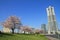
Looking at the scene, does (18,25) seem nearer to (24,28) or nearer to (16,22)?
(16,22)

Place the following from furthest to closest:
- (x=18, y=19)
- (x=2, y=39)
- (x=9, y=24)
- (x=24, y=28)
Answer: (x=24, y=28) → (x=18, y=19) → (x=9, y=24) → (x=2, y=39)

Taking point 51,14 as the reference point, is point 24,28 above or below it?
below

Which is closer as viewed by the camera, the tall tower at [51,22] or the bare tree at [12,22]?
the bare tree at [12,22]

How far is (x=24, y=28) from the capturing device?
86.4 meters

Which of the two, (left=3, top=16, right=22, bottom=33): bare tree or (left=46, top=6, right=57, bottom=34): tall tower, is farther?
(left=46, top=6, right=57, bottom=34): tall tower

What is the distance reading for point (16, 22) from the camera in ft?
224

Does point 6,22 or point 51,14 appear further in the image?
point 51,14

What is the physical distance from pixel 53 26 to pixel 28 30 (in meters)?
62.4

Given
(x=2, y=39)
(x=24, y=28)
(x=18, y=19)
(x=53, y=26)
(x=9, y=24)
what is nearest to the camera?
(x=2, y=39)

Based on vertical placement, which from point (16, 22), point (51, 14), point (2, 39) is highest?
point (51, 14)

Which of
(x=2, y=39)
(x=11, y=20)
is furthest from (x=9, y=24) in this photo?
(x=2, y=39)

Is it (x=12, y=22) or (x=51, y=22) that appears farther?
(x=51, y=22)

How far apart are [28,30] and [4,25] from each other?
69.5 ft

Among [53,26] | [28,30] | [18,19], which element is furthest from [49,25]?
[18,19]
